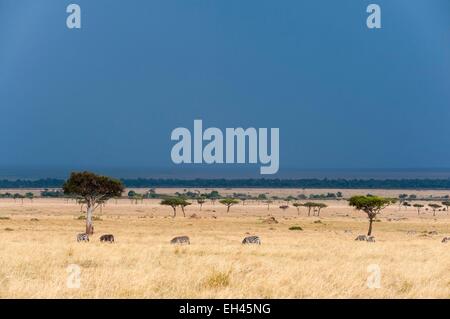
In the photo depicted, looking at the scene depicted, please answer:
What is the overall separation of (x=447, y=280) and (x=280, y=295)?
179 inches

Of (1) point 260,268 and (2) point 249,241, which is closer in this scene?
(1) point 260,268

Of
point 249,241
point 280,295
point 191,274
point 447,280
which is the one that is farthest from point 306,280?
point 249,241

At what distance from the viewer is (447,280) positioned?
14953mm

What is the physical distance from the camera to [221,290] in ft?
41.9

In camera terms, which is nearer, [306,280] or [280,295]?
[280,295]
